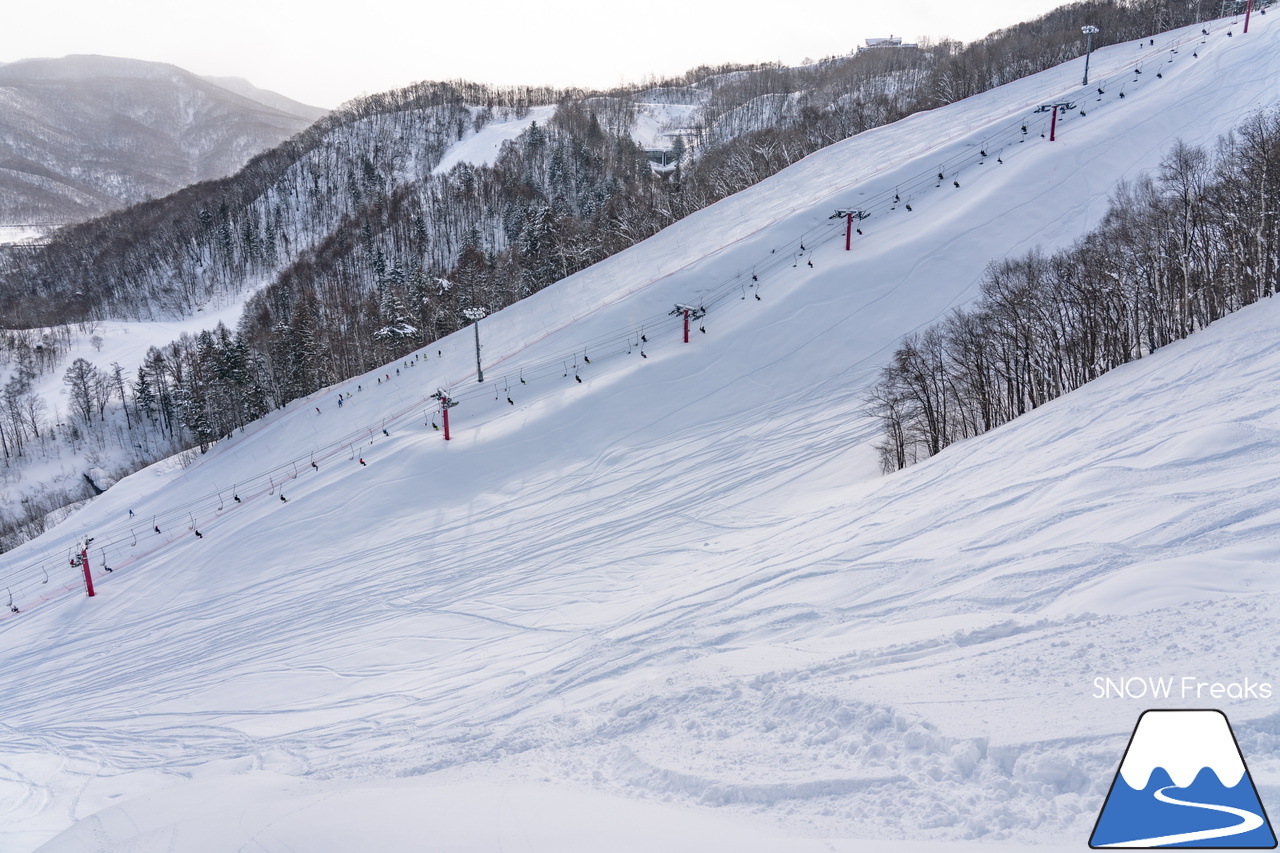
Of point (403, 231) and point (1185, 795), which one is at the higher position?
point (403, 231)

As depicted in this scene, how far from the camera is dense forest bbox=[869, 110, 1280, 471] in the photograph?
62.5ft

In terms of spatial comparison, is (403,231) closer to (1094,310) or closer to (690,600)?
(1094,310)

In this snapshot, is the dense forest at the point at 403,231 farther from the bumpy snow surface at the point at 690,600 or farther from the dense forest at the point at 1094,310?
the bumpy snow surface at the point at 690,600

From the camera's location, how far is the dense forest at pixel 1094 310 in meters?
19.1

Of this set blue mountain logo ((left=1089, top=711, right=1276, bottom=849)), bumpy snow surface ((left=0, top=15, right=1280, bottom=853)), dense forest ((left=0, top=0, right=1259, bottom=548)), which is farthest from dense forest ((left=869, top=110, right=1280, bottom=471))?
blue mountain logo ((left=1089, top=711, right=1276, bottom=849))

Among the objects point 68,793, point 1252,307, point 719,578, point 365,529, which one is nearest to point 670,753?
point 719,578

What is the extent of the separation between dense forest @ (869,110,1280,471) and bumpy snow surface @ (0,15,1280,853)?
2652 mm

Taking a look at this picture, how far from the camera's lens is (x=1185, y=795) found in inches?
169

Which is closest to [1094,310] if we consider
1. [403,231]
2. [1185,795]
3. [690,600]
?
[690,600]

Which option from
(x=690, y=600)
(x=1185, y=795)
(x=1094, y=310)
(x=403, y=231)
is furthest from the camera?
(x=403, y=231)

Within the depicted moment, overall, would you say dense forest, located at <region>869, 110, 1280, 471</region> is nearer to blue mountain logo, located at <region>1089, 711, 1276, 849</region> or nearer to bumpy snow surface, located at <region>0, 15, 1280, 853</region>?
bumpy snow surface, located at <region>0, 15, 1280, 853</region>

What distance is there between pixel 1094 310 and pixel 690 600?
1765 centimetres

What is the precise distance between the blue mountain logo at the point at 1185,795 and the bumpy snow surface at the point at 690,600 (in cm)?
35

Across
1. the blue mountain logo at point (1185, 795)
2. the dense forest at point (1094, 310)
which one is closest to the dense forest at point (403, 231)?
the dense forest at point (1094, 310)
